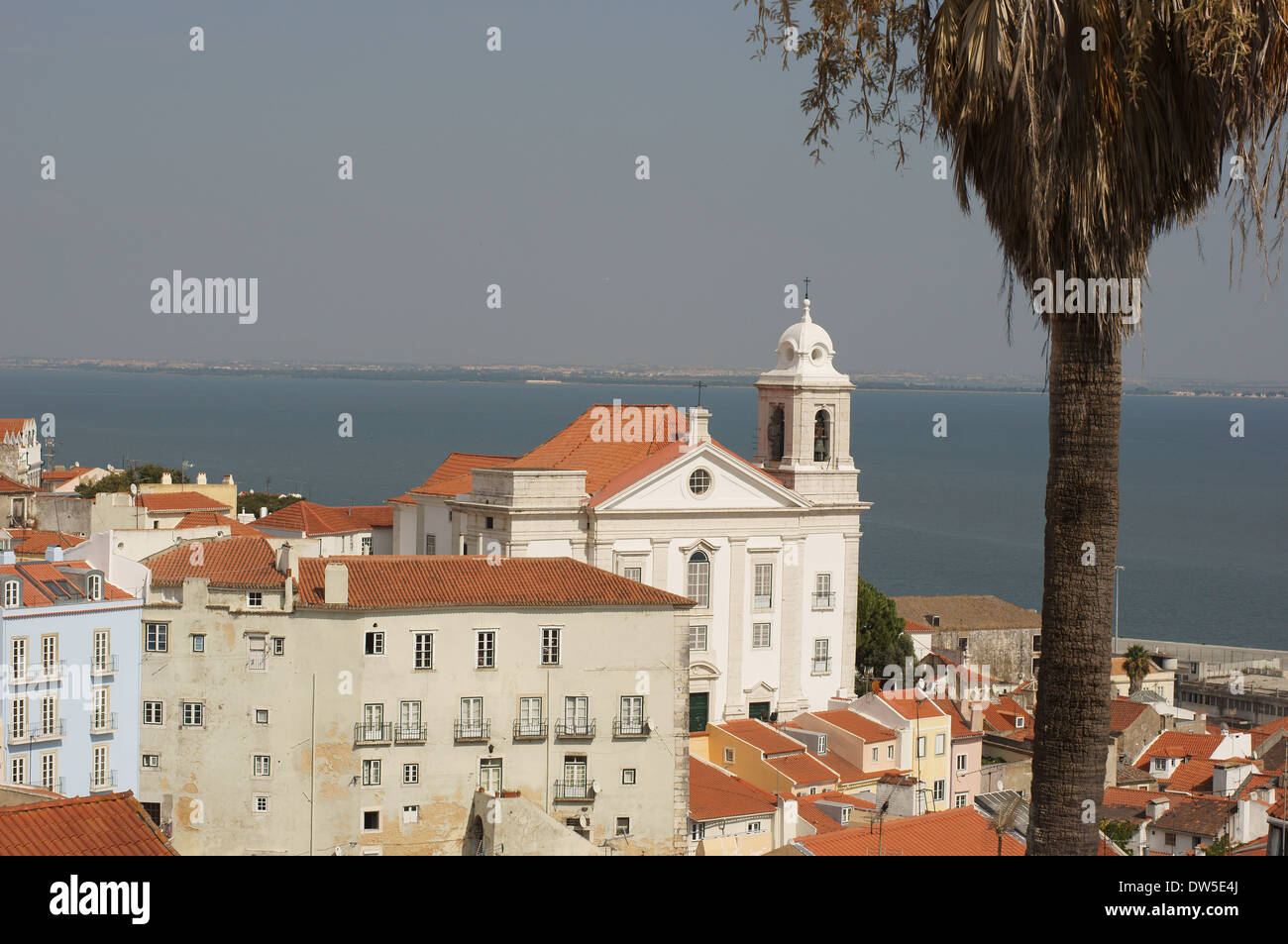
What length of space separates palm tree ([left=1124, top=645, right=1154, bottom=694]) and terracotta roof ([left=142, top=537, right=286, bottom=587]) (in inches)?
1550

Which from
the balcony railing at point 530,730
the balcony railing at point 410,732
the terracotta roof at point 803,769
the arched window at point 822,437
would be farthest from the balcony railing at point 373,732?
the arched window at point 822,437

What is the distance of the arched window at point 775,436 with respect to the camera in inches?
1930

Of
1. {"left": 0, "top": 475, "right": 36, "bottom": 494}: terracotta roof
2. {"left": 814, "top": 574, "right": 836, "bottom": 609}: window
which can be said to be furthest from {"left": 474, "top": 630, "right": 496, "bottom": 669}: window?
{"left": 0, "top": 475, "right": 36, "bottom": 494}: terracotta roof

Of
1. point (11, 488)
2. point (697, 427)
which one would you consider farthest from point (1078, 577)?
point (11, 488)

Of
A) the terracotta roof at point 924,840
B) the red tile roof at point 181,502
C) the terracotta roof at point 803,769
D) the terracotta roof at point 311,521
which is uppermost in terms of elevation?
the red tile roof at point 181,502

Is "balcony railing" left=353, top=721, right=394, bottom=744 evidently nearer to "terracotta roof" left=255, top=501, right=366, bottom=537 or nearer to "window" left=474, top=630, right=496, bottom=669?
"window" left=474, top=630, right=496, bottom=669

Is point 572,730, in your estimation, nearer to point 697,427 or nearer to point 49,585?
point 49,585

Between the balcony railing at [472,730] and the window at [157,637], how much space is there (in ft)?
18.9

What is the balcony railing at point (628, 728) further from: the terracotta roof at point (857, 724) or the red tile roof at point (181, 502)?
the red tile roof at point (181, 502)

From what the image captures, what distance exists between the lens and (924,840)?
23.3m

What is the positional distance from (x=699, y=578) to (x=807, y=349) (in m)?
7.95

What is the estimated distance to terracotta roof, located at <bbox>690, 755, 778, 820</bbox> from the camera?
32562mm
